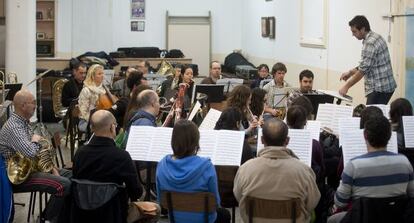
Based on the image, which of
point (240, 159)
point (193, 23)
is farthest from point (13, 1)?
point (240, 159)

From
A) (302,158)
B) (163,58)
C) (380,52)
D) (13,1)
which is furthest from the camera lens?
(163,58)

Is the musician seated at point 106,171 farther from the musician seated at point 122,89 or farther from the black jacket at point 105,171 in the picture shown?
the musician seated at point 122,89

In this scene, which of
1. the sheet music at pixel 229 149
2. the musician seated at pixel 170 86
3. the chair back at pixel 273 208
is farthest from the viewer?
the musician seated at pixel 170 86

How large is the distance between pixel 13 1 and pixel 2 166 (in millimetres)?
6860

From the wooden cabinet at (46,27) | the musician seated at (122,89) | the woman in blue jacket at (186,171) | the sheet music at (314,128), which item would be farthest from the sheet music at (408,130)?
the wooden cabinet at (46,27)

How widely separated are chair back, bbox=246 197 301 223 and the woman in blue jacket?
0.27m

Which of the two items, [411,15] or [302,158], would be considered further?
[411,15]

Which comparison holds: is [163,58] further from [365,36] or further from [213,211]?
[213,211]

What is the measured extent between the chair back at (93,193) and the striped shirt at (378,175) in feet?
4.92

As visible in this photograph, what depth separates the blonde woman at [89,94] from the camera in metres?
7.85

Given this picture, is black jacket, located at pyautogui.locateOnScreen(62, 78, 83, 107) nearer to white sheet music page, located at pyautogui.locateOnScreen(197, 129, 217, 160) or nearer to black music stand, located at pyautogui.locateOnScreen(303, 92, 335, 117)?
black music stand, located at pyautogui.locateOnScreen(303, 92, 335, 117)

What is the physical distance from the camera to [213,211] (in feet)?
12.4

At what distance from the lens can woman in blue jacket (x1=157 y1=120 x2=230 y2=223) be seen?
3.74 metres

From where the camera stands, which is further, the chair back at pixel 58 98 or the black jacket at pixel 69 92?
the chair back at pixel 58 98
